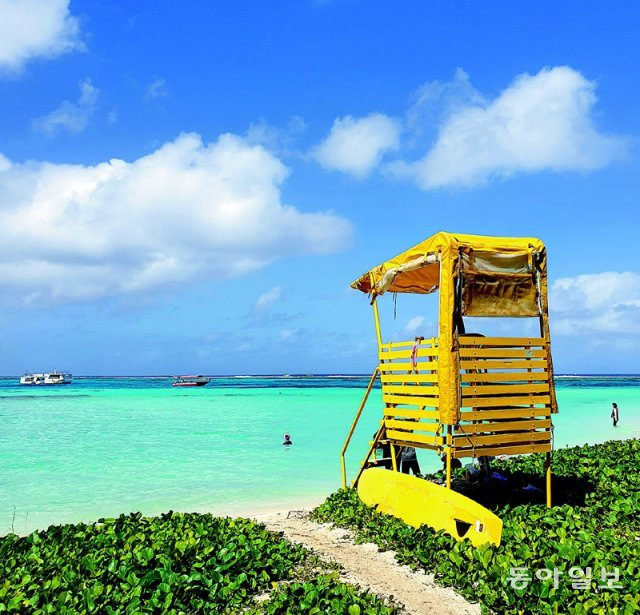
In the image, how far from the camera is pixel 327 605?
20.0 ft

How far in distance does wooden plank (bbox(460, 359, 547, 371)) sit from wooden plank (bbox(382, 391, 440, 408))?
2.58ft

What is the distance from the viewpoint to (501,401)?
9562 mm

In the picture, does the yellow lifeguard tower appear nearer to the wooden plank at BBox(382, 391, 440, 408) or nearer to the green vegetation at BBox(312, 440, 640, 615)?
the wooden plank at BBox(382, 391, 440, 408)

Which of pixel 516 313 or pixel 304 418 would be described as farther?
pixel 304 418

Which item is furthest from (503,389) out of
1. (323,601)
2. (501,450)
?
(323,601)

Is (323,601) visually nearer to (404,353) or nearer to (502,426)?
(502,426)

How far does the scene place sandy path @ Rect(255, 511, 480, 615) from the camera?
660 centimetres

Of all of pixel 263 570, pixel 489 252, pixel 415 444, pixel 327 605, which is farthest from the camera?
pixel 415 444

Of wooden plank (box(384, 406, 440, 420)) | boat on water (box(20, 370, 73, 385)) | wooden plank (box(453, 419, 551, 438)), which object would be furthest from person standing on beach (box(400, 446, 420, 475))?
boat on water (box(20, 370, 73, 385))

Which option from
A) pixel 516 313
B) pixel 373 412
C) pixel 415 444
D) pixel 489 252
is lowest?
pixel 373 412

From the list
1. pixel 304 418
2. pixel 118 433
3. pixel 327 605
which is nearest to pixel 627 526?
pixel 327 605

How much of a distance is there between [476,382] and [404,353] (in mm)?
1596

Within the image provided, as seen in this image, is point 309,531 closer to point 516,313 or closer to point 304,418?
point 516,313

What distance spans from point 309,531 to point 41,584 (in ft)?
15.2
